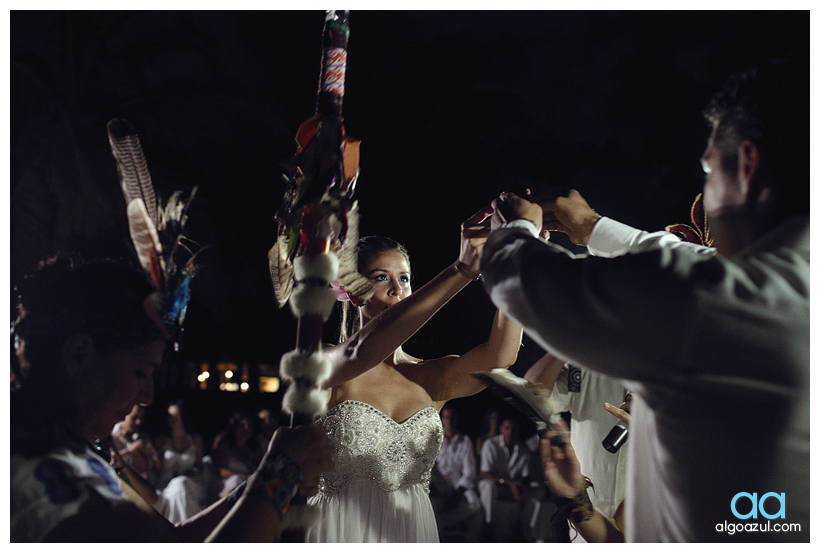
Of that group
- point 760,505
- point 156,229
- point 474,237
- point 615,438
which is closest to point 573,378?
point 615,438

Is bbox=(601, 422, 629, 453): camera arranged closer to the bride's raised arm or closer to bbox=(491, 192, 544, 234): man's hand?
the bride's raised arm

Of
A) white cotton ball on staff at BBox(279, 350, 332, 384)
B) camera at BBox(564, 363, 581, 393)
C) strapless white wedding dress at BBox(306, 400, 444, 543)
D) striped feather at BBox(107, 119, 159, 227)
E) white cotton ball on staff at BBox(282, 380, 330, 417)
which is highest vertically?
striped feather at BBox(107, 119, 159, 227)

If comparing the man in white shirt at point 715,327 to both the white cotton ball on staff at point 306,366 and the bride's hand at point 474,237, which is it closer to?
the bride's hand at point 474,237

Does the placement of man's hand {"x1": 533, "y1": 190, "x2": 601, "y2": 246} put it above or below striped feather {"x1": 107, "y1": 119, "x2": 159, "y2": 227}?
below

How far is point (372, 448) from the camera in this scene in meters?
1.92

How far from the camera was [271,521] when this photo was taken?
1.38 metres

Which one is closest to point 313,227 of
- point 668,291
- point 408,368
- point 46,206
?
point 408,368

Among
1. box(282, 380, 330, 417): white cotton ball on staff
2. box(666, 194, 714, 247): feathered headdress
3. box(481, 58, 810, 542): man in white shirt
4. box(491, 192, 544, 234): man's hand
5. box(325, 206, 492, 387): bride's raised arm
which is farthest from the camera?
box(666, 194, 714, 247): feathered headdress

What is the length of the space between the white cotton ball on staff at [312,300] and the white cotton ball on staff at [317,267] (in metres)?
0.02

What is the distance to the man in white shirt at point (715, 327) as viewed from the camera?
3.80 feet

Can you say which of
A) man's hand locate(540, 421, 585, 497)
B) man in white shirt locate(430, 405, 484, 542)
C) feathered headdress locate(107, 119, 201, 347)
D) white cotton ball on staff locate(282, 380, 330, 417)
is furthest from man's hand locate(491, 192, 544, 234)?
man in white shirt locate(430, 405, 484, 542)

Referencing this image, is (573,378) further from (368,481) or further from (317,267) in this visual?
(317,267)

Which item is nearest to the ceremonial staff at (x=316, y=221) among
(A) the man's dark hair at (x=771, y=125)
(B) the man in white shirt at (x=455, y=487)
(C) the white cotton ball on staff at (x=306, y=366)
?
(C) the white cotton ball on staff at (x=306, y=366)

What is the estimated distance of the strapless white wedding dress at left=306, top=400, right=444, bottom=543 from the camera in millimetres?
1911
